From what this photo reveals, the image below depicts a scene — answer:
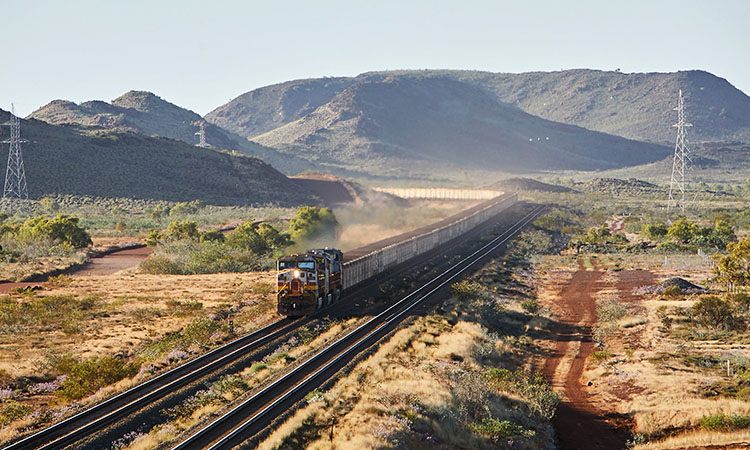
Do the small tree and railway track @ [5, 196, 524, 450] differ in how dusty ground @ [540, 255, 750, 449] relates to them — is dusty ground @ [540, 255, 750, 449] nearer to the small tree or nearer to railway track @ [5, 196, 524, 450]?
the small tree

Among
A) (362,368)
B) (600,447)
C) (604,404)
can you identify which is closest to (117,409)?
(362,368)

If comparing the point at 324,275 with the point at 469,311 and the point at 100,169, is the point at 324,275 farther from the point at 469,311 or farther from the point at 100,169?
the point at 100,169

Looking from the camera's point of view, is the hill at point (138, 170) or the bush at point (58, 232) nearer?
the bush at point (58, 232)

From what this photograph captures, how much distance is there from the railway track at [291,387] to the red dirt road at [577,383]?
8082 millimetres

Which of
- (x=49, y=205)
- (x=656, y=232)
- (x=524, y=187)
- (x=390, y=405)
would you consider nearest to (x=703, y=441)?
(x=390, y=405)

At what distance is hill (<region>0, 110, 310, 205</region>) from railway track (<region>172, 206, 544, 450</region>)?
95992 mm

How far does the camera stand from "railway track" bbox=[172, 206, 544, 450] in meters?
18.8

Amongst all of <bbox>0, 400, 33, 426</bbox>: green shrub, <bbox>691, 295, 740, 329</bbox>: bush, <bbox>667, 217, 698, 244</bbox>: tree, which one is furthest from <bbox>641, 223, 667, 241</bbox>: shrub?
<bbox>0, 400, 33, 426</bbox>: green shrub

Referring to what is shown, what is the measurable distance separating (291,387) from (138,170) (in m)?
118

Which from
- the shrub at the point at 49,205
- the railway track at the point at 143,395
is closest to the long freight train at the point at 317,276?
the railway track at the point at 143,395

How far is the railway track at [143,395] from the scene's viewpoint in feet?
62.4

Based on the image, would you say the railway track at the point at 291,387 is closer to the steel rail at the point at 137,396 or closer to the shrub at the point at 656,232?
the steel rail at the point at 137,396

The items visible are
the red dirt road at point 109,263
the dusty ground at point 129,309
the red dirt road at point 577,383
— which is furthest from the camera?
the red dirt road at point 109,263

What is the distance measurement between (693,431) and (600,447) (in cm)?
302
